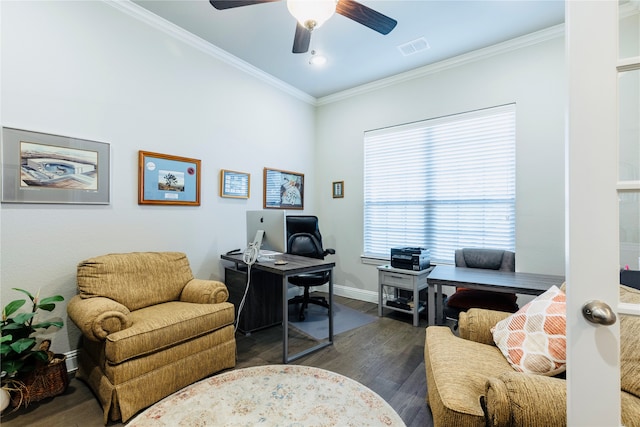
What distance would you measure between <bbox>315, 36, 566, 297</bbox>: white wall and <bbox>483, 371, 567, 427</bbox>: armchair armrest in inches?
94.1

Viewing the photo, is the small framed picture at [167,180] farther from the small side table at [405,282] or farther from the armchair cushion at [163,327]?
the small side table at [405,282]

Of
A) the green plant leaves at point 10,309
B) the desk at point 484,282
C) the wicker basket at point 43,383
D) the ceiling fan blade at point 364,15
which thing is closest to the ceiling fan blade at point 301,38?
the ceiling fan blade at point 364,15

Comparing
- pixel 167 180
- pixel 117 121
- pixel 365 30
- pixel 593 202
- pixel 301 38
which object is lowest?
pixel 593 202

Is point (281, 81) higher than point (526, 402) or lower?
higher

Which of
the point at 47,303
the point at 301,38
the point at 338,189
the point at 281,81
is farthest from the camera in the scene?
the point at 338,189

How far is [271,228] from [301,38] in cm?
161

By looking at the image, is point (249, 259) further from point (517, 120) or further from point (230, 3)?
point (517, 120)

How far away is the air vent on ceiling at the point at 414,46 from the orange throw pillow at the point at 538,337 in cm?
267

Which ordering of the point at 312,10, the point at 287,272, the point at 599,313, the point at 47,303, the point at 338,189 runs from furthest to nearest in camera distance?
Answer: the point at 338,189
the point at 287,272
the point at 47,303
the point at 312,10
the point at 599,313

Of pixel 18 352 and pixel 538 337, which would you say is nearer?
pixel 538 337

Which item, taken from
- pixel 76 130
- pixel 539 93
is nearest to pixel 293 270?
pixel 76 130

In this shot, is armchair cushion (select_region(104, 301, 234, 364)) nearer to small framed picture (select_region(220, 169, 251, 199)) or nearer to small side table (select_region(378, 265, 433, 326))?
small framed picture (select_region(220, 169, 251, 199))

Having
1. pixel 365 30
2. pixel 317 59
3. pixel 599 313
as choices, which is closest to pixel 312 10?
pixel 365 30

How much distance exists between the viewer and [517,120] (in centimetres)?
297
